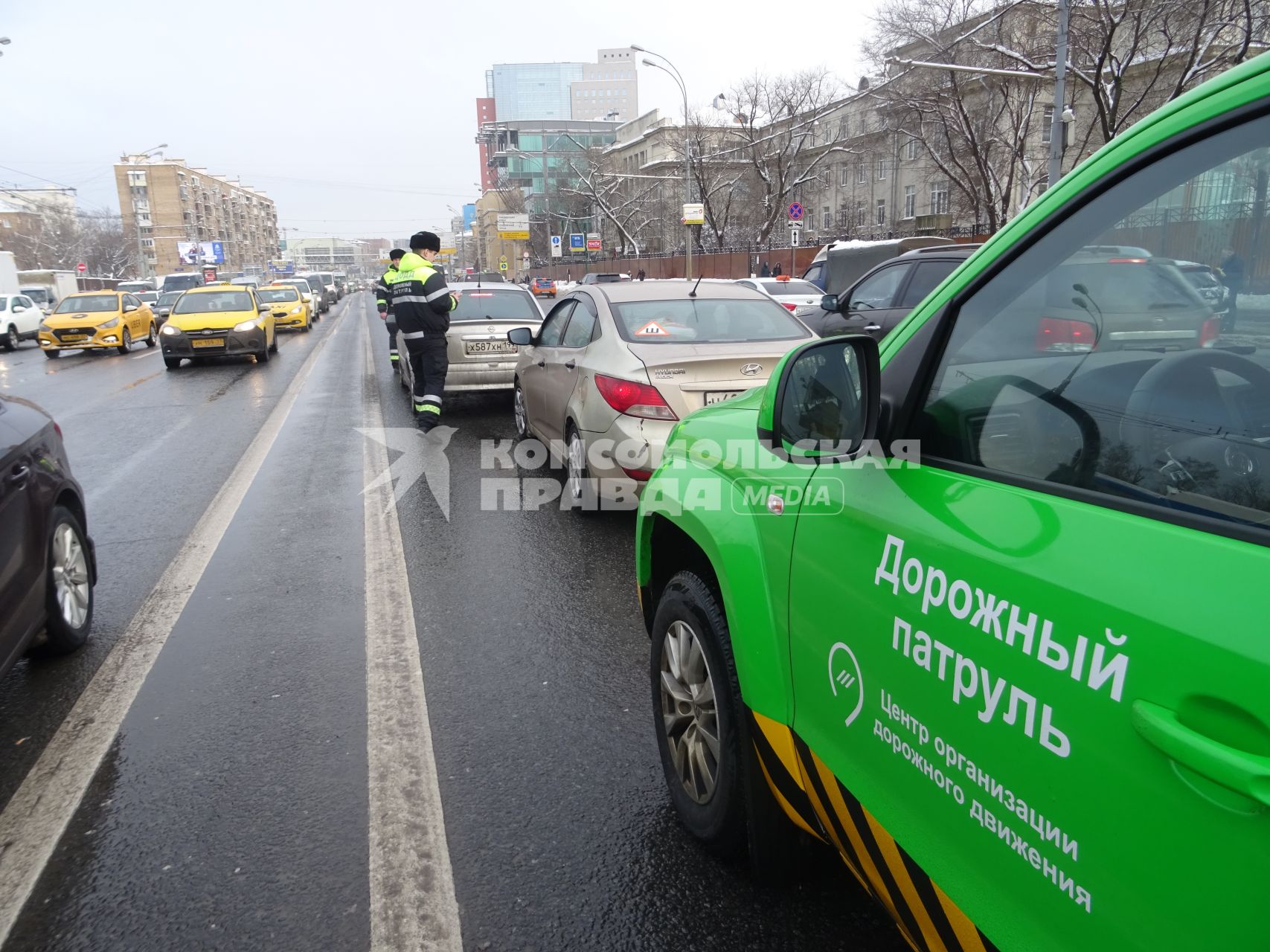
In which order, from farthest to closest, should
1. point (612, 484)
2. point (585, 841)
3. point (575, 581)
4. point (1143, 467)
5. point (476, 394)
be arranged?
point (476, 394), point (612, 484), point (575, 581), point (585, 841), point (1143, 467)

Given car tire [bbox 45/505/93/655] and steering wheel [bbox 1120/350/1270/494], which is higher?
steering wheel [bbox 1120/350/1270/494]

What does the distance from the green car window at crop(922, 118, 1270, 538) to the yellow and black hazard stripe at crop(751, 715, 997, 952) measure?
2.44ft

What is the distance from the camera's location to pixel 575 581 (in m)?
5.22

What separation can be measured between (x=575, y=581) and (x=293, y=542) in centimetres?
213

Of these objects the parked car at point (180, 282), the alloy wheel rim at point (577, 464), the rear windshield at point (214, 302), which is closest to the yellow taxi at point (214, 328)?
the rear windshield at point (214, 302)

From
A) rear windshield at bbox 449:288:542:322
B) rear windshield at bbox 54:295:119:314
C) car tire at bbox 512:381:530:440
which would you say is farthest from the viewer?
rear windshield at bbox 54:295:119:314

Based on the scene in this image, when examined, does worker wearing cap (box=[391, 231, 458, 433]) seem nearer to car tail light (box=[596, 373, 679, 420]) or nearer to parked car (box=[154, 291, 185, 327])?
car tail light (box=[596, 373, 679, 420])

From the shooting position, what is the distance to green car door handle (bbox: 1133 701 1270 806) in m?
0.99

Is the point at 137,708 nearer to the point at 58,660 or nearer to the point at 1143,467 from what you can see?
the point at 58,660

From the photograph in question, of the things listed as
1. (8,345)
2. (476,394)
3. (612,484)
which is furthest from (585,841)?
(8,345)

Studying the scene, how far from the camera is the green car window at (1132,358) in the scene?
1.28m

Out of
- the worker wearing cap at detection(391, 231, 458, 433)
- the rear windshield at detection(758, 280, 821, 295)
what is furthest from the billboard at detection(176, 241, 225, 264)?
the worker wearing cap at detection(391, 231, 458, 433)

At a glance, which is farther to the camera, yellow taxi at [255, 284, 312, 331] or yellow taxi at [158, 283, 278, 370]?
yellow taxi at [255, 284, 312, 331]

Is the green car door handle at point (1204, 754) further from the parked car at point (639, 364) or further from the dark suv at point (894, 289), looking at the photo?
the dark suv at point (894, 289)
